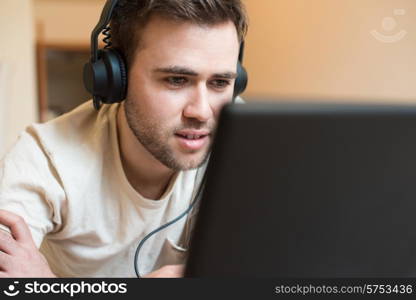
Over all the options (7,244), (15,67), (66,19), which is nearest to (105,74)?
(7,244)

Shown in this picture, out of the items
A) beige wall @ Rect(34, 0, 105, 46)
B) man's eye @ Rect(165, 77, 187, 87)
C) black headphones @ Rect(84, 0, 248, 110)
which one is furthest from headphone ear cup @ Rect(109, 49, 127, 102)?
beige wall @ Rect(34, 0, 105, 46)

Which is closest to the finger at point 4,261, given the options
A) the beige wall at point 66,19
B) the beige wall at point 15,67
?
the beige wall at point 15,67

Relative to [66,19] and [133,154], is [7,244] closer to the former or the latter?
[133,154]

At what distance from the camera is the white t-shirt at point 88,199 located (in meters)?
0.94

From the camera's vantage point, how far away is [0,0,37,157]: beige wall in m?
2.77

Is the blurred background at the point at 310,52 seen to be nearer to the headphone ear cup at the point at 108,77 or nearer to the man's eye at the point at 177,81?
the man's eye at the point at 177,81

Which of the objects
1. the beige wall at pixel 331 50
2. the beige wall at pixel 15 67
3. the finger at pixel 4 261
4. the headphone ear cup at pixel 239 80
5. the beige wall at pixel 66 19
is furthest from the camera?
the beige wall at pixel 66 19

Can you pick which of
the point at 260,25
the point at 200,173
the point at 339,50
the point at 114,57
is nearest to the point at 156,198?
the point at 200,173

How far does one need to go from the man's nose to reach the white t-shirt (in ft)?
0.81

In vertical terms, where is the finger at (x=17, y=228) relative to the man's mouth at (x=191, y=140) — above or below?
below

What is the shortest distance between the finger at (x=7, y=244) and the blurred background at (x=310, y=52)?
61 cm

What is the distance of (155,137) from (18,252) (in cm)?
35

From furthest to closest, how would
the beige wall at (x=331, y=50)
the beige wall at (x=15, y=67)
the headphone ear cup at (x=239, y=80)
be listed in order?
1. the beige wall at (x=15, y=67)
2. the beige wall at (x=331, y=50)
3. the headphone ear cup at (x=239, y=80)

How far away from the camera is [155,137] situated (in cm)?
99
